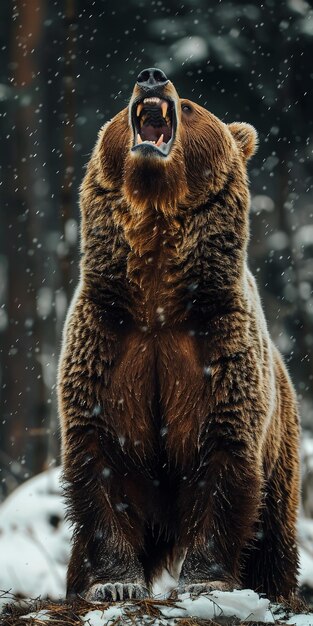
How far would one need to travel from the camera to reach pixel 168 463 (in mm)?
5418

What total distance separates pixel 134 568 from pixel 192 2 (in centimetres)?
1298

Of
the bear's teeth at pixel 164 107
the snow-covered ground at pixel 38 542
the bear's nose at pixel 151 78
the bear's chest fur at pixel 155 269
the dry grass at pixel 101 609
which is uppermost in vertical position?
the bear's nose at pixel 151 78

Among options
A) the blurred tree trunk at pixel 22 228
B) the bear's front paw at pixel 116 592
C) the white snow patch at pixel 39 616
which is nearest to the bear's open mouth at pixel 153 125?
the bear's front paw at pixel 116 592

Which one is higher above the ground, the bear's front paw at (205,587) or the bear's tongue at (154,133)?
the bear's tongue at (154,133)

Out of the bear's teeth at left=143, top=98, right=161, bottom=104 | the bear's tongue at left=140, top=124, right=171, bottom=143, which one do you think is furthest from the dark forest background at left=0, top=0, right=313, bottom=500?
the bear's teeth at left=143, top=98, right=161, bottom=104

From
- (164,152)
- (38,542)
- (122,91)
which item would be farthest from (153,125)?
(122,91)

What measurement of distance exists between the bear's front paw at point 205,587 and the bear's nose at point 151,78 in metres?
2.39

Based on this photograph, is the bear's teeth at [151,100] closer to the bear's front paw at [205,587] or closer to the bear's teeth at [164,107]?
the bear's teeth at [164,107]

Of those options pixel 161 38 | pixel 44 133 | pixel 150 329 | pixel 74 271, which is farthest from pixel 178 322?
pixel 74 271

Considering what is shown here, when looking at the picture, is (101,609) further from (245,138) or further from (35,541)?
(35,541)

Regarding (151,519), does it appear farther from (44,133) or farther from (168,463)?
(44,133)

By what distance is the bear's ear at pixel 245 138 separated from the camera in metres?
6.00

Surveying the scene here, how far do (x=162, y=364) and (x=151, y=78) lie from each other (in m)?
1.42

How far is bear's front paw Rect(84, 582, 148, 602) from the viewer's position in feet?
15.8
